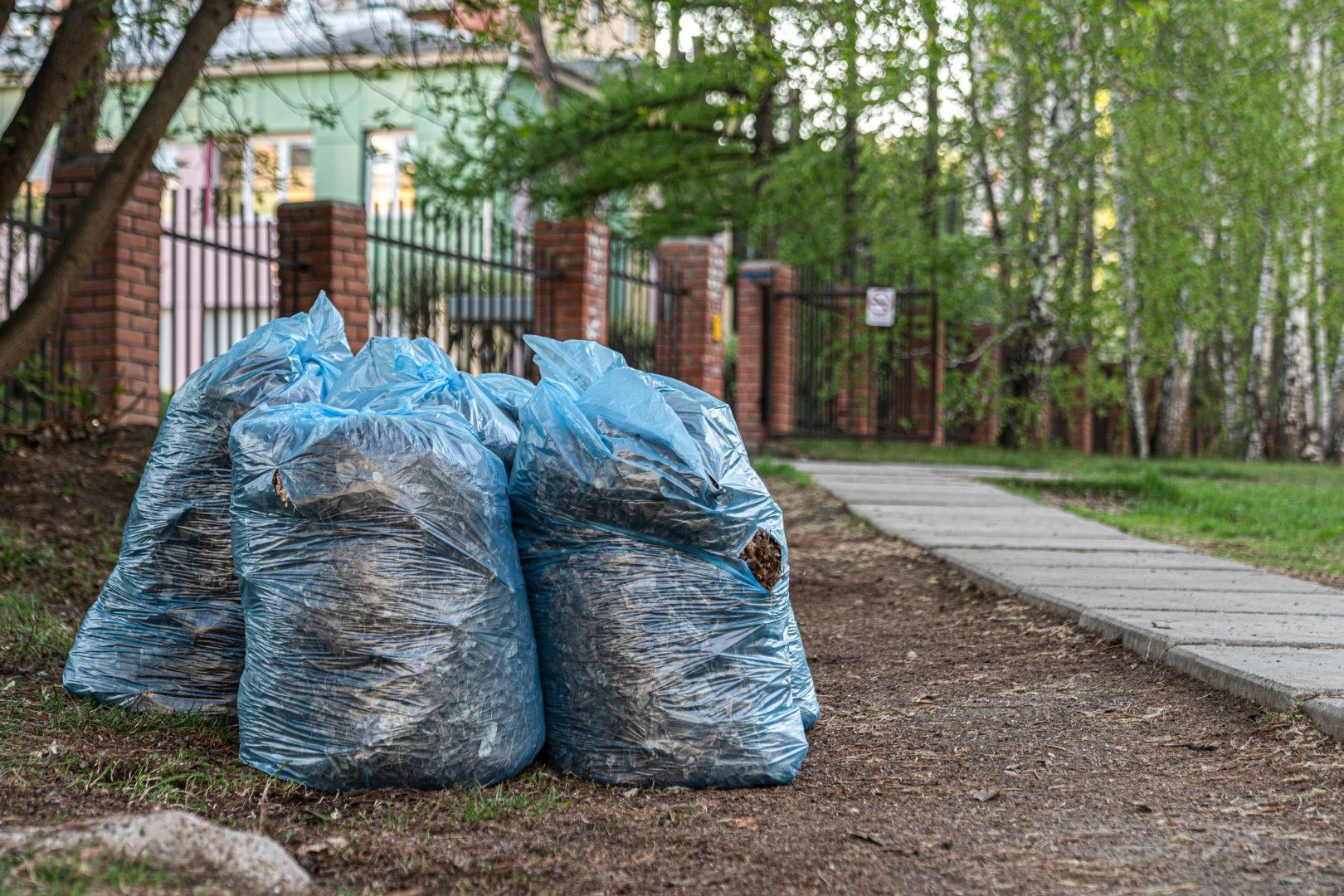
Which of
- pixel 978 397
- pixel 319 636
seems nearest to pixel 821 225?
pixel 978 397

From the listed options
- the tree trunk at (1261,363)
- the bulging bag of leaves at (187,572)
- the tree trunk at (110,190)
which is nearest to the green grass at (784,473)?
the tree trunk at (110,190)

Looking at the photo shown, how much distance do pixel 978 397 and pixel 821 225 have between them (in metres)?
2.86

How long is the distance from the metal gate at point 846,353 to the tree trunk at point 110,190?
9.03 meters

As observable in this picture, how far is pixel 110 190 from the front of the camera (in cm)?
496

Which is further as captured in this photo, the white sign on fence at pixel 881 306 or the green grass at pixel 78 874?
the white sign on fence at pixel 881 306

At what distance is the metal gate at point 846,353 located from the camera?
554 inches

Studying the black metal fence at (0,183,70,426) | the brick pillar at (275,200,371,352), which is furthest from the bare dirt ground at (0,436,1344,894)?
the brick pillar at (275,200,371,352)

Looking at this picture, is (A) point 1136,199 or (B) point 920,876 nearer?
(B) point 920,876

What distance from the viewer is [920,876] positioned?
2309mm

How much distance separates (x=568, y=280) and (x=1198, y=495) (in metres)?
5.10

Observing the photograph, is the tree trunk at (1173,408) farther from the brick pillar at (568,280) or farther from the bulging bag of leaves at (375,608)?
the bulging bag of leaves at (375,608)

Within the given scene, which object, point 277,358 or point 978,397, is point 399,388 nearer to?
point 277,358

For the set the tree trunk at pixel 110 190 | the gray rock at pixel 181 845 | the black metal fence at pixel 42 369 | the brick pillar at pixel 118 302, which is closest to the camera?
the gray rock at pixel 181 845

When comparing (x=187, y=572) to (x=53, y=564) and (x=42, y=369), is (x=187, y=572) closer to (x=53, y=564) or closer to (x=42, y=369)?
(x=53, y=564)
